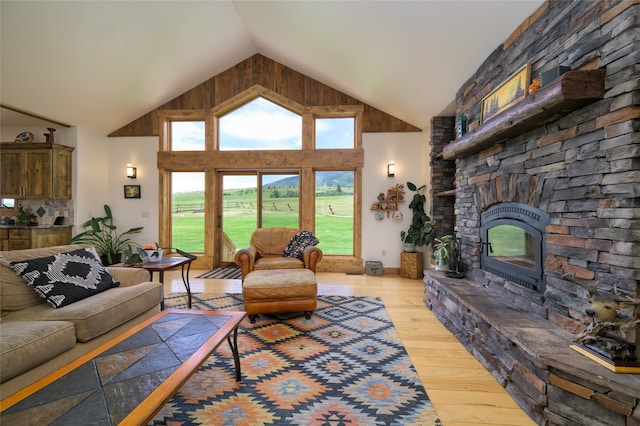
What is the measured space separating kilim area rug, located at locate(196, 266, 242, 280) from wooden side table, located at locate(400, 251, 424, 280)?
2.92m

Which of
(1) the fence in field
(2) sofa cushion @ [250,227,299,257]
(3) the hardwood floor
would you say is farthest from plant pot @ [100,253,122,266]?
(2) sofa cushion @ [250,227,299,257]

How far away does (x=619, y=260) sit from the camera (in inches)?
55.6

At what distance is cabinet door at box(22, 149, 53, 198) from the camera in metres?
4.55

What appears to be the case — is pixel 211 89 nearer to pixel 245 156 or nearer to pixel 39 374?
pixel 245 156

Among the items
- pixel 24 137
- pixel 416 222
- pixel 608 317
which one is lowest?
pixel 608 317

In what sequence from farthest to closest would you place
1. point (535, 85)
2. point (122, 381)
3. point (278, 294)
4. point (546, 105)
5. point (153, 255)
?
point (153, 255), point (278, 294), point (535, 85), point (546, 105), point (122, 381)

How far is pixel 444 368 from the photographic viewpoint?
6.55 ft

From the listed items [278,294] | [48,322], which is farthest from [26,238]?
[278,294]

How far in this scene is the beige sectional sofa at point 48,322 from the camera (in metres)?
1.43

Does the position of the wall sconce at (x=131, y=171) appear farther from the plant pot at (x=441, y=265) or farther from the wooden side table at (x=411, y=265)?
the plant pot at (x=441, y=265)

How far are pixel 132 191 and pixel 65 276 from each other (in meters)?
3.86

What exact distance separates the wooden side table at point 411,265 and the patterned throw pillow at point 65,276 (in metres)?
4.13

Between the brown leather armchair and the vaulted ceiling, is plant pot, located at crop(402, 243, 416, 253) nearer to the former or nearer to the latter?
the brown leather armchair

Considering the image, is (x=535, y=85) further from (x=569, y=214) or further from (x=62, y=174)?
(x=62, y=174)
